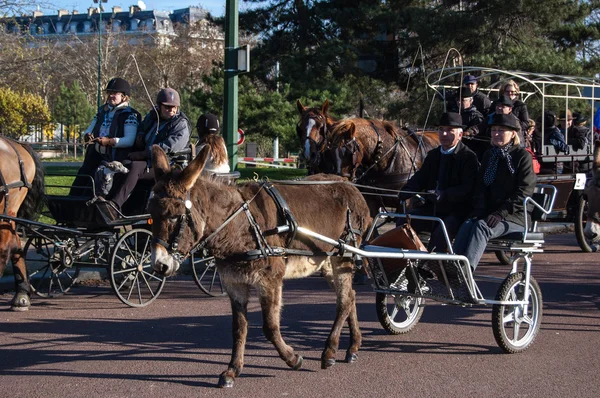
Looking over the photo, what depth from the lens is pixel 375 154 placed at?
1132 centimetres

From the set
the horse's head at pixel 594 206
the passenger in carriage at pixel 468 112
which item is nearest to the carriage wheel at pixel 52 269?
the horse's head at pixel 594 206

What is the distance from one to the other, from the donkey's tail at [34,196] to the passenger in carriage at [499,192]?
5.30m

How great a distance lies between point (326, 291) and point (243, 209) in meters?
4.59

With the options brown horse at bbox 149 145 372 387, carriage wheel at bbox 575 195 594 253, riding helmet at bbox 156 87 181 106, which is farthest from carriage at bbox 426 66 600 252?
brown horse at bbox 149 145 372 387

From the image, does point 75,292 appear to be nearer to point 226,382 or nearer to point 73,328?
point 73,328

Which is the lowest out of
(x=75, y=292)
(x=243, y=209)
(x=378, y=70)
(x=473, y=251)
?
(x=75, y=292)

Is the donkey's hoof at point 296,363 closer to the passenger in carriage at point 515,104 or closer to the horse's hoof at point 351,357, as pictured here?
the horse's hoof at point 351,357

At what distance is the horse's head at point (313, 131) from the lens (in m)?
11.5

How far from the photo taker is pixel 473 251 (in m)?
7.05

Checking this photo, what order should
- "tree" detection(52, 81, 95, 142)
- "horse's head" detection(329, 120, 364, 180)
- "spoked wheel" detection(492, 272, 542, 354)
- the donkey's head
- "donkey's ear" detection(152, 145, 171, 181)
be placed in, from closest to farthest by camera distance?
1. the donkey's head
2. "donkey's ear" detection(152, 145, 171, 181)
3. "spoked wheel" detection(492, 272, 542, 354)
4. "horse's head" detection(329, 120, 364, 180)
5. "tree" detection(52, 81, 95, 142)

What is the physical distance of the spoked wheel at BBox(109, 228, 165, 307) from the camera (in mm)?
9312

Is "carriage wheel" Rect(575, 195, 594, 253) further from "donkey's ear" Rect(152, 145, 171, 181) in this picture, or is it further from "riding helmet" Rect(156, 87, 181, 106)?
"donkey's ear" Rect(152, 145, 171, 181)

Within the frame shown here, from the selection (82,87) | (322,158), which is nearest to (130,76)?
(82,87)

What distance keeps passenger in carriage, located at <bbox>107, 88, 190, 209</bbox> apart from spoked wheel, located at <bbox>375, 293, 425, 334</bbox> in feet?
10.8
